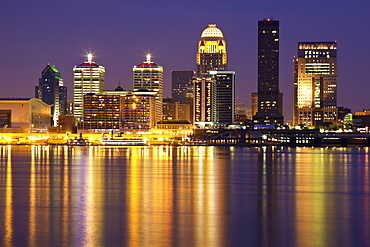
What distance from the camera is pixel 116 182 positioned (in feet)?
143

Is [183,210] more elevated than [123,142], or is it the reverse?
[183,210]

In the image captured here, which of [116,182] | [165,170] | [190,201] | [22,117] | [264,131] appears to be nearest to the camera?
[190,201]

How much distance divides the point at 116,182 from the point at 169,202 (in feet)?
38.0

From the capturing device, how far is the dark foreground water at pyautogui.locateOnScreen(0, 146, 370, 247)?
23.5m

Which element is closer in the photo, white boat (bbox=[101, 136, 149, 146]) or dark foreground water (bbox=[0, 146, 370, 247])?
Answer: dark foreground water (bbox=[0, 146, 370, 247])

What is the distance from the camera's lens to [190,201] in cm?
3319

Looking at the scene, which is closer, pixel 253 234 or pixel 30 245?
pixel 30 245

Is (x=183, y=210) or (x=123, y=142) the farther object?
(x=123, y=142)

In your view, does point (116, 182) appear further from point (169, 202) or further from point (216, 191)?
point (169, 202)

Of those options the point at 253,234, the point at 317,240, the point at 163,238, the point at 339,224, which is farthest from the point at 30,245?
the point at 339,224

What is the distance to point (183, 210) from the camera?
29938mm

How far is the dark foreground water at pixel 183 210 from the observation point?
23484 mm

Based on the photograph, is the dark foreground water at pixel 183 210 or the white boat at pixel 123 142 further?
the white boat at pixel 123 142

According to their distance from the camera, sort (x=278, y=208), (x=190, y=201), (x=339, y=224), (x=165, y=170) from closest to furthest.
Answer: (x=339, y=224) → (x=278, y=208) → (x=190, y=201) → (x=165, y=170)
